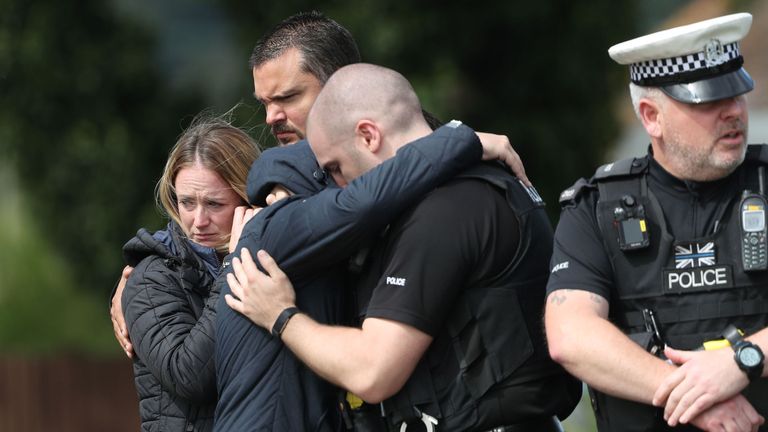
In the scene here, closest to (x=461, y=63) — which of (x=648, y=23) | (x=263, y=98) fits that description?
(x=648, y=23)

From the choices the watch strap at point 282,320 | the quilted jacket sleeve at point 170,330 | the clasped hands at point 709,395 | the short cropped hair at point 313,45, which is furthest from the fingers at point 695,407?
the short cropped hair at point 313,45

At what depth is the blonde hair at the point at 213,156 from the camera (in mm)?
4070

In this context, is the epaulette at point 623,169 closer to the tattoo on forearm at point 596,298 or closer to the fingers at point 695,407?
the tattoo on forearm at point 596,298

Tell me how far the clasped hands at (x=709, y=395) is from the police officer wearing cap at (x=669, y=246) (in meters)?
0.02

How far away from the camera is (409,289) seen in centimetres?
320

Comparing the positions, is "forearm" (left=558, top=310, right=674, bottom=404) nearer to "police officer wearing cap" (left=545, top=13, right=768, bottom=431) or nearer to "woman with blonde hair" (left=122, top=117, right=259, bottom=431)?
"police officer wearing cap" (left=545, top=13, right=768, bottom=431)

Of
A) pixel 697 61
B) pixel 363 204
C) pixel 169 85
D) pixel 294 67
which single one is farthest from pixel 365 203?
pixel 169 85

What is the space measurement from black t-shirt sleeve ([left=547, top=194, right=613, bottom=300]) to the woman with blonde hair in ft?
3.33

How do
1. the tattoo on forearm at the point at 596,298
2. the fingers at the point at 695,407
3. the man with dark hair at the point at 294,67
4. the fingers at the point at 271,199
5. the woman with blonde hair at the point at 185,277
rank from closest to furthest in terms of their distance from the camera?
the fingers at the point at 695,407 → the tattoo on forearm at the point at 596,298 → the fingers at the point at 271,199 → the woman with blonde hair at the point at 185,277 → the man with dark hair at the point at 294,67

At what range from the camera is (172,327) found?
12.3ft

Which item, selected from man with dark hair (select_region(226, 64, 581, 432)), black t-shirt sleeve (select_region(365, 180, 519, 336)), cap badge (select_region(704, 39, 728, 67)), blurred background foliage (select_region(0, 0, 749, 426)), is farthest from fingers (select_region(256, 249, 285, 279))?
blurred background foliage (select_region(0, 0, 749, 426))

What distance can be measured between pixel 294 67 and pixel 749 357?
6.10 ft

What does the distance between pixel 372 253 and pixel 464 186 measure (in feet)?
0.99

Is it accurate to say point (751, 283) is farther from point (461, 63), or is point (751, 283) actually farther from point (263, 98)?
point (461, 63)
